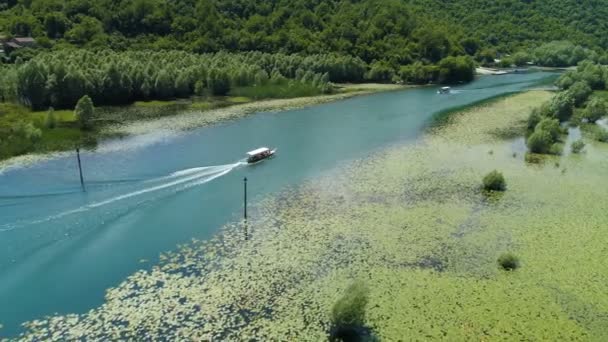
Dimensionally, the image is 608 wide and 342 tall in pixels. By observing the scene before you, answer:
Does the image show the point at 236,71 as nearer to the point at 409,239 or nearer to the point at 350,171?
the point at 350,171

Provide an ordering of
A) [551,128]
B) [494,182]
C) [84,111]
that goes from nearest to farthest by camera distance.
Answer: [494,182]
[551,128]
[84,111]

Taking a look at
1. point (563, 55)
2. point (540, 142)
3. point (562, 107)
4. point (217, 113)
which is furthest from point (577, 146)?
point (563, 55)

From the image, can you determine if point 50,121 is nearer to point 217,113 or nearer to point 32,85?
point 32,85

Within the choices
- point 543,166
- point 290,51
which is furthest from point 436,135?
point 290,51

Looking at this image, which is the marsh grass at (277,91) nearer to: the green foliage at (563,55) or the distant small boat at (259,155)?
the distant small boat at (259,155)

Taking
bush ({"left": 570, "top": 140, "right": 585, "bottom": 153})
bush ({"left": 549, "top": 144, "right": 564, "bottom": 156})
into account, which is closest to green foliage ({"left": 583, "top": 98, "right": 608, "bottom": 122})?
bush ({"left": 570, "top": 140, "right": 585, "bottom": 153})

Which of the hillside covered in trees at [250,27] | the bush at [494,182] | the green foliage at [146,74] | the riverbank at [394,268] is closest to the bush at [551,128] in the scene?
the riverbank at [394,268]

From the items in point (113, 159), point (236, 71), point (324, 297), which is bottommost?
point (324, 297)
